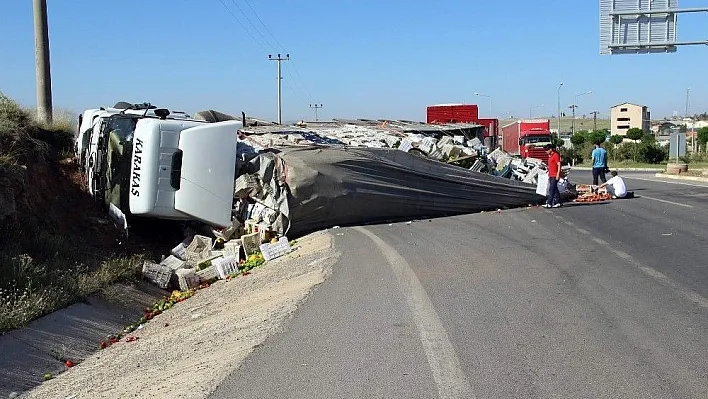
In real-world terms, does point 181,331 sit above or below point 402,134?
below

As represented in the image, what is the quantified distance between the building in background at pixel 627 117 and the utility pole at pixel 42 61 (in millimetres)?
115356

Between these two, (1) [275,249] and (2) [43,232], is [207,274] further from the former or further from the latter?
(2) [43,232]

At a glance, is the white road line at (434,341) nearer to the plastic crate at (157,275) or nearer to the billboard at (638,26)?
the plastic crate at (157,275)

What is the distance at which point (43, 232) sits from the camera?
37.7 ft

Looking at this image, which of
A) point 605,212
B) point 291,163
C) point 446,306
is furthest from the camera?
point 605,212

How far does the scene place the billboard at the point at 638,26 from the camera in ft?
80.5

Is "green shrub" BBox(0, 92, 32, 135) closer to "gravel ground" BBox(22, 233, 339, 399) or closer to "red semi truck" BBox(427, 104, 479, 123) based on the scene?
"gravel ground" BBox(22, 233, 339, 399)

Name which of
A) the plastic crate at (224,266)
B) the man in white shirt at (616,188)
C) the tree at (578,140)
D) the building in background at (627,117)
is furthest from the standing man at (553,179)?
the building in background at (627,117)

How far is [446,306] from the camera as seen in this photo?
296 inches

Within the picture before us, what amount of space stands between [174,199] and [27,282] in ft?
13.0

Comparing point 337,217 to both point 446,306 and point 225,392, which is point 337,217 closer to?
point 446,306

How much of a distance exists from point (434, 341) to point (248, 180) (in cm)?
849

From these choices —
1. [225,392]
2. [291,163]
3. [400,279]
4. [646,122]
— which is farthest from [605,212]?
A: [646,122]

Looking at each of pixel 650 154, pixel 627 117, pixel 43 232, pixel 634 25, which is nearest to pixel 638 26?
pixel 634 25
